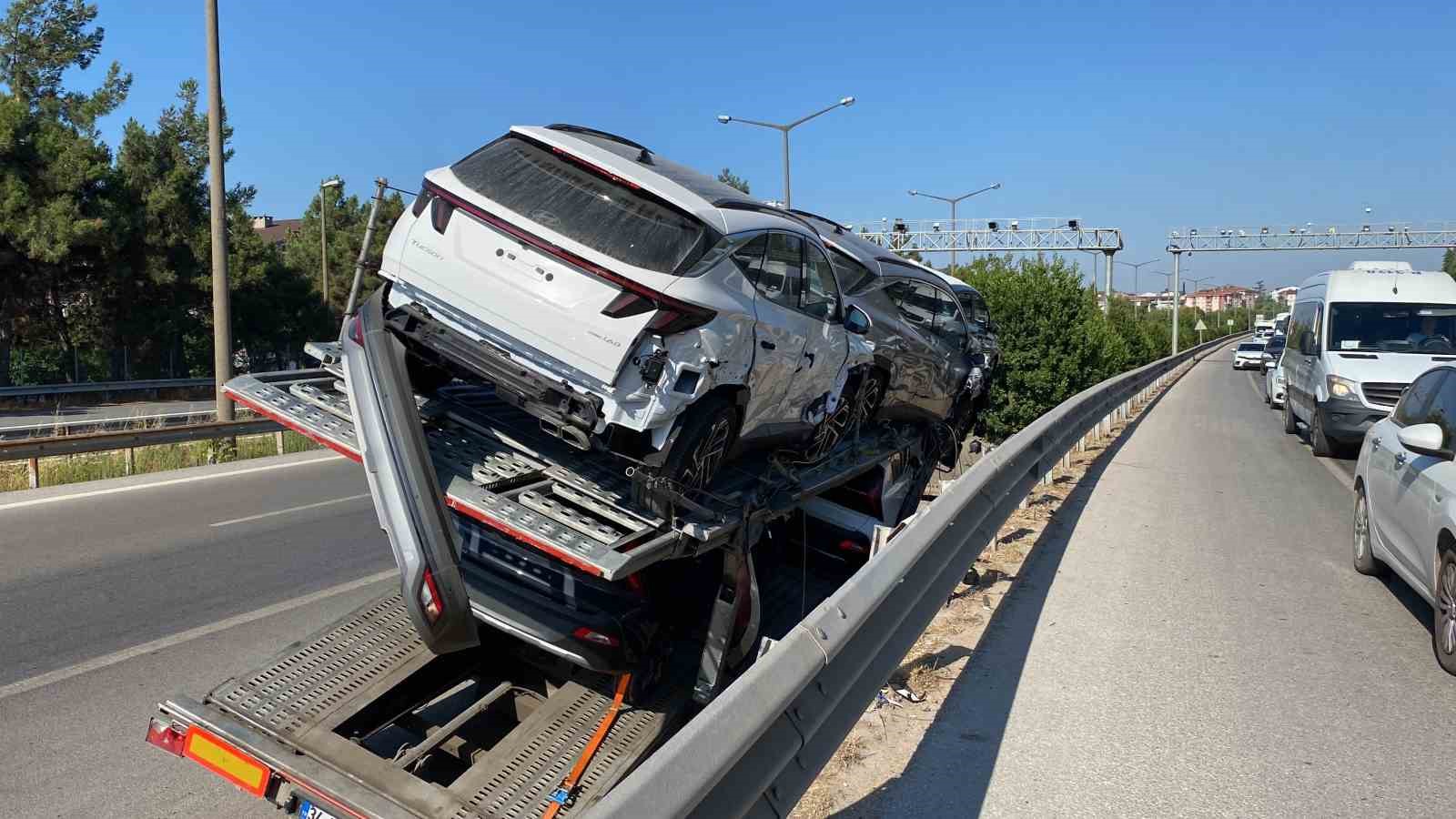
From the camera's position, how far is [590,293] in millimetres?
5148

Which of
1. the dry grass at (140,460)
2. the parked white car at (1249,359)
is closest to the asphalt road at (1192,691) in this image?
the dry grass at (140,460)

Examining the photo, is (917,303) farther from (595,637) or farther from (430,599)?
(430,599)

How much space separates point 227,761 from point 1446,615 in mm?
5616

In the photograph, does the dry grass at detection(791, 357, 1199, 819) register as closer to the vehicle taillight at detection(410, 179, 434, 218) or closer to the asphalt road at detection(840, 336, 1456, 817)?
the asphalt road at detection(840, 336, 1456, 817)

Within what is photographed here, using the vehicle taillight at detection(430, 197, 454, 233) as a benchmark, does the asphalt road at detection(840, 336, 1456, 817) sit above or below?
below

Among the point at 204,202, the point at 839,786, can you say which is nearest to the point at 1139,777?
the point at 839,786

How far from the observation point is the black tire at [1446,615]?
18.0 ft

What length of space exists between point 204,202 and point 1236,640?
1489 inches

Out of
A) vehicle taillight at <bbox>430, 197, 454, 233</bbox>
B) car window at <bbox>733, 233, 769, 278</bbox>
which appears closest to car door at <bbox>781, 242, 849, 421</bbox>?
car window at <bbox>733, 233, 769, 278</bbox>

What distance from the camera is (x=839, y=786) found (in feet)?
13.4

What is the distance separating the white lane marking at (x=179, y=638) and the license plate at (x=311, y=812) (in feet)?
9.51

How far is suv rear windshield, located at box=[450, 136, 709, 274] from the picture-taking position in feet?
17.3

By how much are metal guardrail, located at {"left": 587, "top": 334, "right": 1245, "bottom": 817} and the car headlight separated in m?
10.7

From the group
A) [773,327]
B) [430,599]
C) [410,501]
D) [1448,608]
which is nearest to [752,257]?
[773,327]
